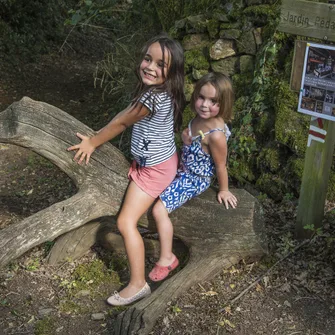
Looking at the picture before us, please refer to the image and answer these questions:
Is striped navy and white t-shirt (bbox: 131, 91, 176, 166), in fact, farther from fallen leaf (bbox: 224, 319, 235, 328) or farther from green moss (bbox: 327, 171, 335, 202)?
green moss (bbox: 327, 171, 335, 202)

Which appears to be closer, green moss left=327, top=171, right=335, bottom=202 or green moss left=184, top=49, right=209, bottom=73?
green moss left=327, top=171, right=335, bottom=202

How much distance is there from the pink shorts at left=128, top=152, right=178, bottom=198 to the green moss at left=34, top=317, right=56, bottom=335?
3.88 ft

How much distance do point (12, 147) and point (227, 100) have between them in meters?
4.56

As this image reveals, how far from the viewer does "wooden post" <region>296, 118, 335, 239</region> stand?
3689mm

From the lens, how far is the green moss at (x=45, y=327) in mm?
3566

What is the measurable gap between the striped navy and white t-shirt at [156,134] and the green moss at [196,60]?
83.1 inches

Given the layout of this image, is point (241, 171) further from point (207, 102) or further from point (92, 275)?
point (92, 275)

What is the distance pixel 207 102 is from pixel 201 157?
416mm

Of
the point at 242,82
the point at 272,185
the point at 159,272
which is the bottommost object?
the point at 159,272

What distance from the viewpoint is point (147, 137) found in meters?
3.58

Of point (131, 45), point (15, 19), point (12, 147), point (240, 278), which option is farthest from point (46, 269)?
point (15, 19)

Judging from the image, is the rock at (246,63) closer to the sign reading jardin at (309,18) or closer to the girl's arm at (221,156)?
the sign reading jardin at (309,18)

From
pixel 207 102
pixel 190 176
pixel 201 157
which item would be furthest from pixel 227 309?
pixel 207 102

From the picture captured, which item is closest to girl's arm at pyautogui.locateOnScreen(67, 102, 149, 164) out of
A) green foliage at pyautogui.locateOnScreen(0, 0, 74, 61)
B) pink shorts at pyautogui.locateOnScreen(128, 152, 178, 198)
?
pink shorts at pyautogui.locateOnScreen(128, 152, 178, 198)
